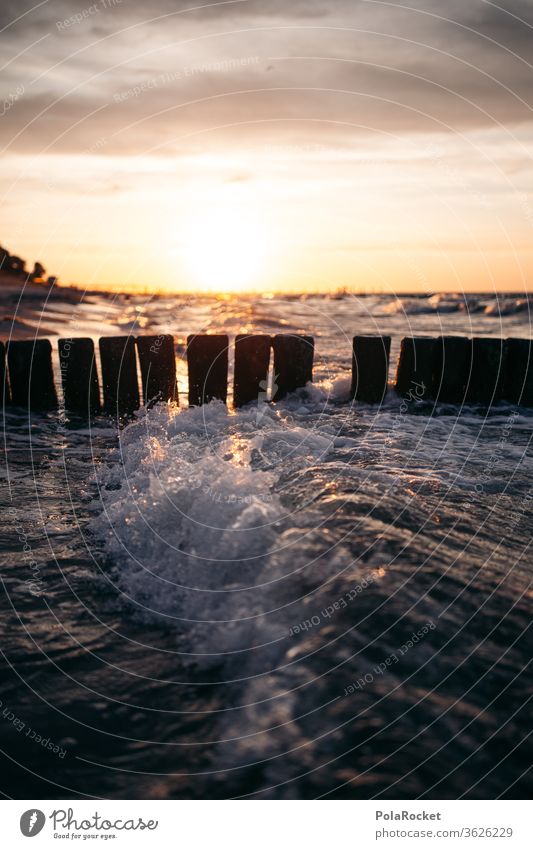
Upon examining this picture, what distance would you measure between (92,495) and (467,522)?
3.69m

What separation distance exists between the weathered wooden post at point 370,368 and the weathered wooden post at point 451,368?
88cm

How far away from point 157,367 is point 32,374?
2.01 m

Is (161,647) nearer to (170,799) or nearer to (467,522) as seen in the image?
(170,799)

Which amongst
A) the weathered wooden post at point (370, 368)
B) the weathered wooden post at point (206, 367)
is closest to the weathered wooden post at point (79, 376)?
the weathered wooden post at point (206, 367)

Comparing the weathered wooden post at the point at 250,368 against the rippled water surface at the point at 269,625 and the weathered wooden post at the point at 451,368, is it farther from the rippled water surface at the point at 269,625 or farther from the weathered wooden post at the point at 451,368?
the weathered wooden post at the point at 451,368

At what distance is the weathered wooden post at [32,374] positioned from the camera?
8.74 meters

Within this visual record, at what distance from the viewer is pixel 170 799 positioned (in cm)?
263

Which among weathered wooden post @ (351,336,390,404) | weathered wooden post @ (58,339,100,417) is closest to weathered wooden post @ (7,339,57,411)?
weathered wooden post @ (58,339,100,417)

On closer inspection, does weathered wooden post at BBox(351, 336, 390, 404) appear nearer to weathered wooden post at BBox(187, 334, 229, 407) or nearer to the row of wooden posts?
the row of wooden posts

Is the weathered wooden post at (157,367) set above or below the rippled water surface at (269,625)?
above

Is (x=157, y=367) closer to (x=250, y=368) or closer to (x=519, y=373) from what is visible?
(x=250, y=368)

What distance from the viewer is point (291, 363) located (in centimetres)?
905

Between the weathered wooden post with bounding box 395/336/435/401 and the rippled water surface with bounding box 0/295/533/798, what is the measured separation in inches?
115
